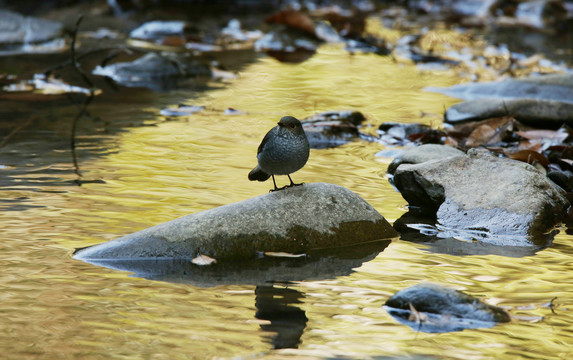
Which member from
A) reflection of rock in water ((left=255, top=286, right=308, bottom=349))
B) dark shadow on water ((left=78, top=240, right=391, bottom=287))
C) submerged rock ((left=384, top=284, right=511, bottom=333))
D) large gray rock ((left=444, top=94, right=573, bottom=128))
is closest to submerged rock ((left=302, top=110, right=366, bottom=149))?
large gray rock ((left=444, top=94, right=573, bottom=128))

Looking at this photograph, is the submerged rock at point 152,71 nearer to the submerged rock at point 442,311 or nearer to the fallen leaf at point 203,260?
the fallen leaf at point 203,260

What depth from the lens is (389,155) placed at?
18.8 ft

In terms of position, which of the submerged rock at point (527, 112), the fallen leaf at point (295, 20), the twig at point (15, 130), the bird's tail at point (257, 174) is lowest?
the twig at point (15, 130)

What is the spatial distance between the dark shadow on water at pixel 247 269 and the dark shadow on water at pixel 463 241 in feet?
1.45

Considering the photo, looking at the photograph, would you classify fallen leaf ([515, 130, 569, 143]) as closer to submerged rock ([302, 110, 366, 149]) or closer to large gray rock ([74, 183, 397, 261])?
submerged rock ([302, 110, 366, 149])

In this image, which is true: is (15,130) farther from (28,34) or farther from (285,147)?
(28,34)

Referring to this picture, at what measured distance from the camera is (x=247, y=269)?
11.6 ft

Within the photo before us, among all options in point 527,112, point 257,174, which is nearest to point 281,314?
point 257,174

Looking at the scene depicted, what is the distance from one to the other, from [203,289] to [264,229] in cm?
55

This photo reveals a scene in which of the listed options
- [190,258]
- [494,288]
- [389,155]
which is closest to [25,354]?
[190,258]

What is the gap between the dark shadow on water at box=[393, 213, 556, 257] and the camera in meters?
3.88

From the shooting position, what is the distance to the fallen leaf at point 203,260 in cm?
357

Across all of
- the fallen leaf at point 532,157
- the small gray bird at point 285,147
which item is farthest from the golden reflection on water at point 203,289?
the fallen leaf at point 532,157

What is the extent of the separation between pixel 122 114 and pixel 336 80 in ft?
9.39
